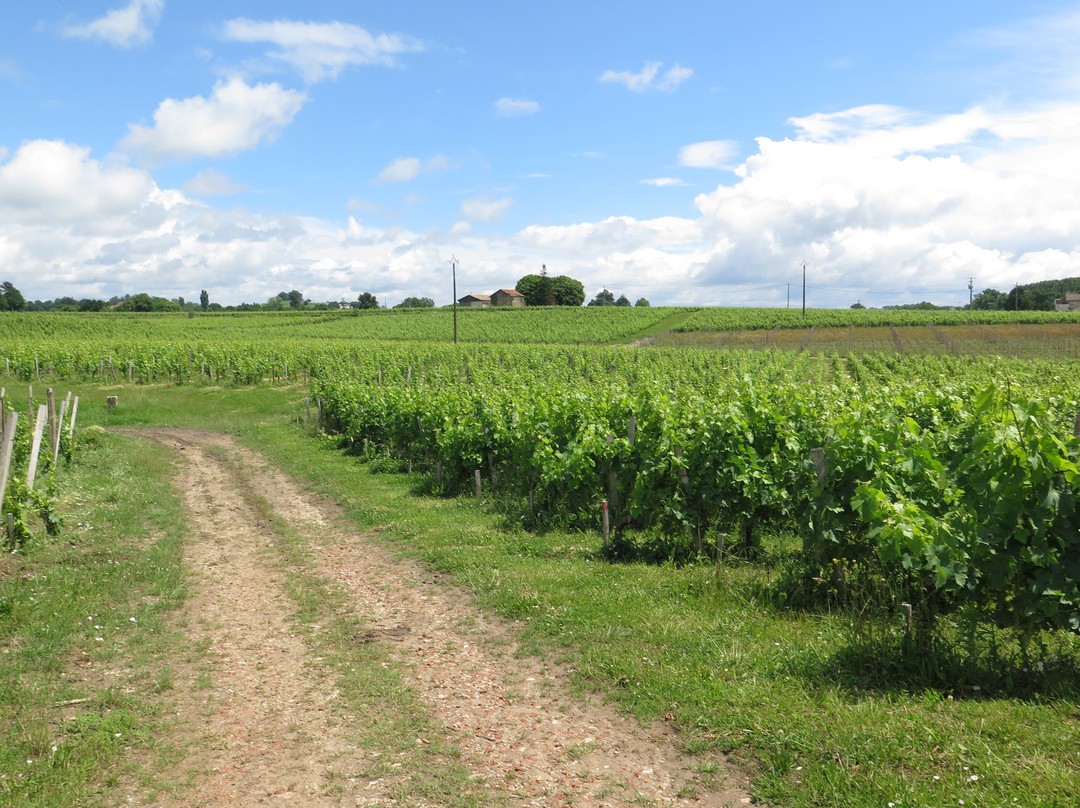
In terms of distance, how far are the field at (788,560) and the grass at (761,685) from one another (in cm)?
2

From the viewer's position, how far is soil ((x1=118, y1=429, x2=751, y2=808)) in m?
4.64

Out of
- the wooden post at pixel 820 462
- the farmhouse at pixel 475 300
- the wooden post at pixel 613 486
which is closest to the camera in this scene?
the wooden post at pixel 820 462

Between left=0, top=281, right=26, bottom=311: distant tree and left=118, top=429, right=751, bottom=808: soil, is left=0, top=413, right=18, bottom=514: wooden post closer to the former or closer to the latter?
left=118, top=429, right=751, bottom=808: soil

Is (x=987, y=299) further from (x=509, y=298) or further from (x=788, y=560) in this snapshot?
(x=788, y=560)

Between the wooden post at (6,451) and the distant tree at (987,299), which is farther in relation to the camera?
the distant tree at (987,299)

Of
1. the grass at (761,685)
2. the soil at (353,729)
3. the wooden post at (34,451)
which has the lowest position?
the soil at (353,729)

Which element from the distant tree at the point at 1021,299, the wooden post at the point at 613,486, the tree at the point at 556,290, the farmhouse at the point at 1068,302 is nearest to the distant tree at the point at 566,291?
the tree at the point at 556,290

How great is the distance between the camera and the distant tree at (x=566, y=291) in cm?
11731

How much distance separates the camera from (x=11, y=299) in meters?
115

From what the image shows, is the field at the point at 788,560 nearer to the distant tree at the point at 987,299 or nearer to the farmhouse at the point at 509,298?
the farmhouse at the point at 509,298

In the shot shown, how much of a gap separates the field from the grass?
0.02m

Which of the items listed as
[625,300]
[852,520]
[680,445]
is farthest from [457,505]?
[625,300]

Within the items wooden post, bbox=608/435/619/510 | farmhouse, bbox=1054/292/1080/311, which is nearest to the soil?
wooden post, bbox=608/435/619/510

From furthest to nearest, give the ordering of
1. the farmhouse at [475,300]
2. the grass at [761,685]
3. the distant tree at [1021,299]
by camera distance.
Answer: the farmhouse at [475,300] < the distant tree at [1021,299] < the grass at [761,685]
